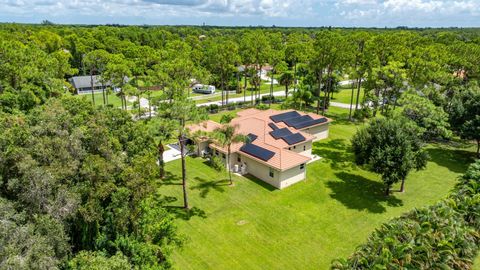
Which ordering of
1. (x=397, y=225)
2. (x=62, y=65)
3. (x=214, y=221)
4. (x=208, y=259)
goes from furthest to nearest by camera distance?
(x=62, y=65)
(x=214, y=221)
(x=208, y=259)
(x=397, y=225)

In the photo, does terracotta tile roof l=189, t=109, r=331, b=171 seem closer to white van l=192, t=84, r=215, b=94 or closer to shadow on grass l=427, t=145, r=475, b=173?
shadow on grass l=427, t=145, r=475, b=173

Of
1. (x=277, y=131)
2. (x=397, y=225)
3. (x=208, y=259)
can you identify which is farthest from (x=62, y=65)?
(x=397, y=225)

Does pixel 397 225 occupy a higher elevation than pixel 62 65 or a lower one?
lower

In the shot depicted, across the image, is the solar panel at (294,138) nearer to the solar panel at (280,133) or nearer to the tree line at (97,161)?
the solar panel at (280,133)

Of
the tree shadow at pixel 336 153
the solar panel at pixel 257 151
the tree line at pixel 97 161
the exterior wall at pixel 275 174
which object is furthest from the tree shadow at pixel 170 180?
the tree shadow at pixel 336 153

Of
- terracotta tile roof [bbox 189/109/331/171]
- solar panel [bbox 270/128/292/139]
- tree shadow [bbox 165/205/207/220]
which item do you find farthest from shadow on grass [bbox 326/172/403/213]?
tree shadow [bbox 165/205/207/220]

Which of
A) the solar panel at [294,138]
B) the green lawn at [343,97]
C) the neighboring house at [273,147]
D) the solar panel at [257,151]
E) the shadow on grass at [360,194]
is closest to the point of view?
the shadow on grass at [360,194]

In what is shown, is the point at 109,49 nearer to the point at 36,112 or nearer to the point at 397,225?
the point at 36,112
